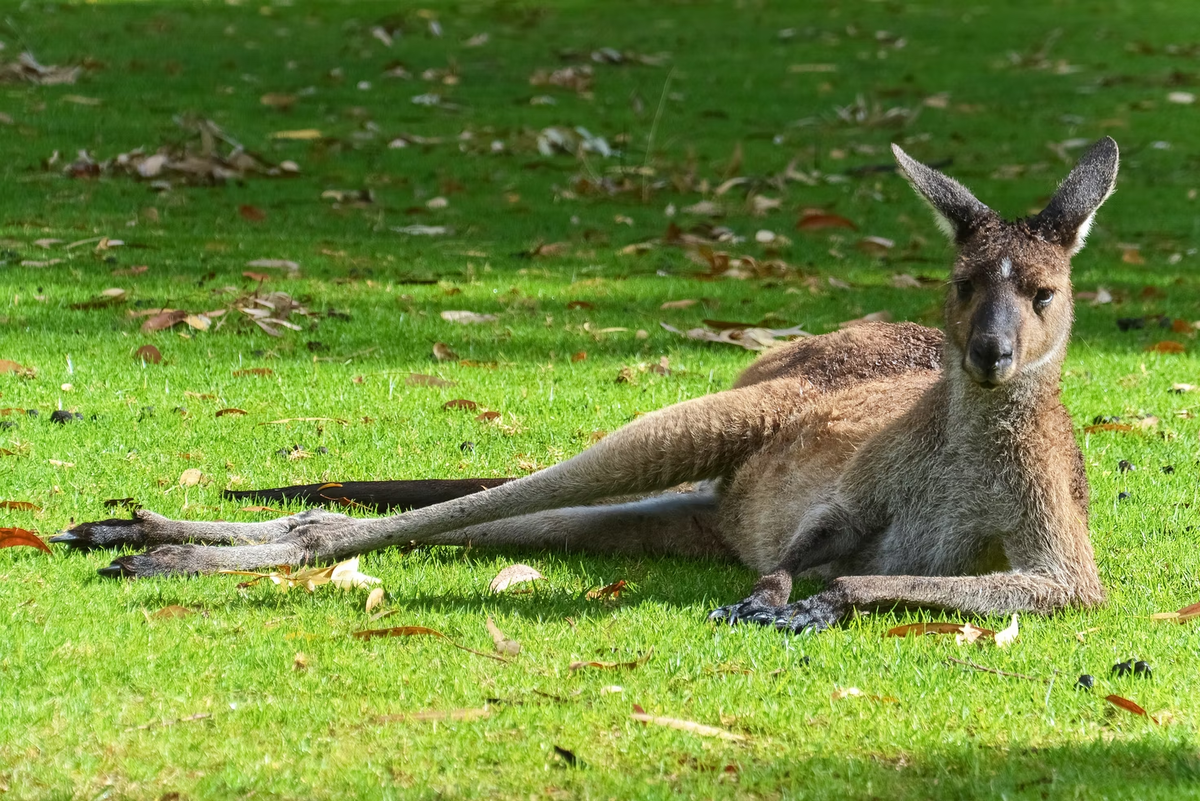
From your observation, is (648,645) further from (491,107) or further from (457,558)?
(491,107)

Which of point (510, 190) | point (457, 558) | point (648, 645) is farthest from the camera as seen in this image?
point (510, 190)

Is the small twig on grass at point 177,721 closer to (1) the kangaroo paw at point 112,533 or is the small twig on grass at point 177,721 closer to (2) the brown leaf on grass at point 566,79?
(1) the kangaroo paw at point 112,533

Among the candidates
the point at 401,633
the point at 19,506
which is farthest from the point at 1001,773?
the point at 19,506

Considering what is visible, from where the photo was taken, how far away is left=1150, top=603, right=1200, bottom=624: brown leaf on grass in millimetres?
4176

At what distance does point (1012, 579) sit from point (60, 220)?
6.86 metres

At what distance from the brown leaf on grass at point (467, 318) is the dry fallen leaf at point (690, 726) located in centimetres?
447

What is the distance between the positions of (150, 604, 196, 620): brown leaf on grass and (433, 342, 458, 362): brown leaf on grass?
3.17 metres

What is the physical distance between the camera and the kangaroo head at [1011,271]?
163 inches

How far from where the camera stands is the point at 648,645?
154 inches

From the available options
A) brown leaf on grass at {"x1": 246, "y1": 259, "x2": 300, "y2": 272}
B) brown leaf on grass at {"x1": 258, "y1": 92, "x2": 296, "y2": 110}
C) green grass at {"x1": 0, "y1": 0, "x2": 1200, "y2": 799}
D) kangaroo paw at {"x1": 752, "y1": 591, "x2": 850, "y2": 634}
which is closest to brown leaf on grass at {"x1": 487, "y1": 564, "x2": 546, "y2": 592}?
green grass at {"x1": 0, "y1": 0, "x2": 1200, "y2": 799}

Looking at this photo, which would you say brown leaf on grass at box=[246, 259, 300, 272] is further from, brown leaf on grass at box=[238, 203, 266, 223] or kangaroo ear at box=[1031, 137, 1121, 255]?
kangaroo ear at box=[1031, 137, 1121, 255]

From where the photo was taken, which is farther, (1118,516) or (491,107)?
(491,107)

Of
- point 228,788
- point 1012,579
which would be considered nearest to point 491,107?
point 1012,579

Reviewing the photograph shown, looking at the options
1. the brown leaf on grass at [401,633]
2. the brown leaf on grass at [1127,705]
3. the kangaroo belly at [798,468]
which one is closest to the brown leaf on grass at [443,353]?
the kangaroo belly at [798,468]
